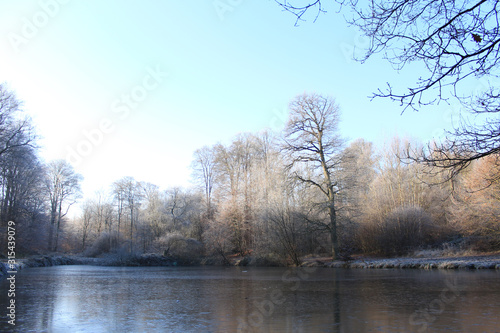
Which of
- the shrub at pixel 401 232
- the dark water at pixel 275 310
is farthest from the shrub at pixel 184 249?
the dark water at pixel 275 310

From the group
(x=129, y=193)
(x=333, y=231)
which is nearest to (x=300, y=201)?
(x=333, y=231)

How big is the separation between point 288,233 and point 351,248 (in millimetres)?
6172

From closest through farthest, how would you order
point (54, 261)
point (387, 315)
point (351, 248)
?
point (387, 315) → point (351, 248) → point (54, 261)

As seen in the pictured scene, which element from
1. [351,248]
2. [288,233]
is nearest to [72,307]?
[288,233]

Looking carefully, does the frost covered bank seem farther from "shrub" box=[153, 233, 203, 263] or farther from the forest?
"shrub" box=[153, 233, 203, 263]

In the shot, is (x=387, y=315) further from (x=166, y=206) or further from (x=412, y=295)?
(x=166, y=206)

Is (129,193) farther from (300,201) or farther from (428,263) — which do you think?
(428,263)

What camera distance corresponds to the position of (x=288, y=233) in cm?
2306

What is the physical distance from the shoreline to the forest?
49.6 inches

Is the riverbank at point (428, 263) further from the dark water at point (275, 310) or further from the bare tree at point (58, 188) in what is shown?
the bare tree at point (58, 188)

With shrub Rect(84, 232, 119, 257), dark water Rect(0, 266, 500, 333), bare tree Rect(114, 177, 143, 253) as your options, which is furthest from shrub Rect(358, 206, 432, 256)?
bare tree Rect(114, 177, 143, 253)

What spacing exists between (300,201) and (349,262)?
6150 mm

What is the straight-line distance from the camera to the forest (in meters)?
22.2

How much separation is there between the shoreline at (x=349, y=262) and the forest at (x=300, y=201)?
126 centimetres
